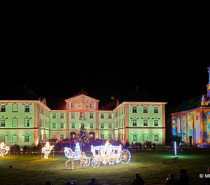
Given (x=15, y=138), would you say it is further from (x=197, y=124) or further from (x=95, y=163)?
(x=95, y=163)

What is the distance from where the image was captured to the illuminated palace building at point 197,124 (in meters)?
52.7

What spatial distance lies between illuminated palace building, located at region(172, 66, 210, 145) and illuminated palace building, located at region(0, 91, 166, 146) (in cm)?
467

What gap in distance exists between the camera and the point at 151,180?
17719 millimetres

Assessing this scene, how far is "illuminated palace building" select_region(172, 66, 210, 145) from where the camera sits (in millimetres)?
52688

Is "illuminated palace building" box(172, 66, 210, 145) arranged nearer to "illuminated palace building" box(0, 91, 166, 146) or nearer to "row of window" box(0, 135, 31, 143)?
"illuminated palace building" box(0, 91, 166, 146)

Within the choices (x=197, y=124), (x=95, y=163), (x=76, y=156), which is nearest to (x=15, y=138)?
(x=197, y=124)

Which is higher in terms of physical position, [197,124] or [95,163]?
[197,124]

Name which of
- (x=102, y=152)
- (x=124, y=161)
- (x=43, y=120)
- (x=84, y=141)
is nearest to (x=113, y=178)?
(x=102, y=152)

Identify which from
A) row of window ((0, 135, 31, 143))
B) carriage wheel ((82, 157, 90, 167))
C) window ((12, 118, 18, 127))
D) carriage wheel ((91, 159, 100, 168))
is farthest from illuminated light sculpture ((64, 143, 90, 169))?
window ((12, 118, 18, 127))

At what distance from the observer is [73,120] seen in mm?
72312

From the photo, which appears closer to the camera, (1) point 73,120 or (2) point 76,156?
(2) point 76,156

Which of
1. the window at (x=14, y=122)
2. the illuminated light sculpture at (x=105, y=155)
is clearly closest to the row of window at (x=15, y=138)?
the window at (x=14, y=122)

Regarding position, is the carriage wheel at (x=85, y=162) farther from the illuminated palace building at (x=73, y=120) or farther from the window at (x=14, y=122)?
the window at (x=14, y=122)

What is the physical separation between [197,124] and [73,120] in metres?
28.2
